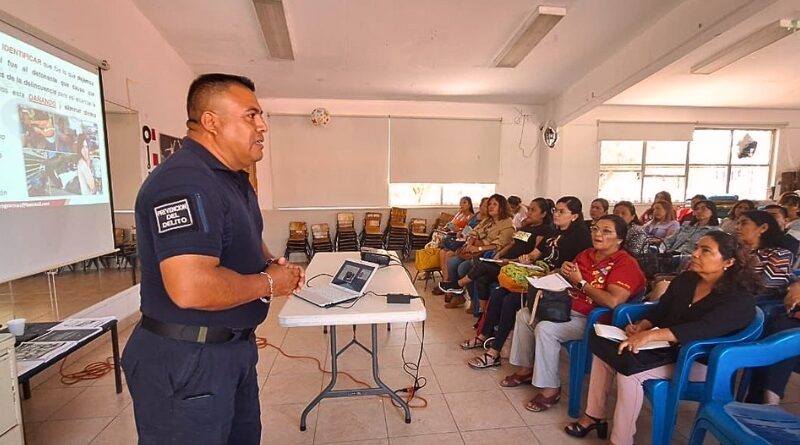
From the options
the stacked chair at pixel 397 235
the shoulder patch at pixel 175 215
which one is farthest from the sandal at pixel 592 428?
the stacked chair at pixel 397 235

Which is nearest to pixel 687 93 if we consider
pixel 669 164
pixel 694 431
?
pixel 669 164

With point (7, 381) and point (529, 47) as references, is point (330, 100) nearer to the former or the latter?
point (529, 47)

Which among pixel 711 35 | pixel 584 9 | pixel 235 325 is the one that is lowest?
pixel 235 325

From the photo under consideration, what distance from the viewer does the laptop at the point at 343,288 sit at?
6.46 feet

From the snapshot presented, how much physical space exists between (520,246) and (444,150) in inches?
155

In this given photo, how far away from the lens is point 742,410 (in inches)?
60.6

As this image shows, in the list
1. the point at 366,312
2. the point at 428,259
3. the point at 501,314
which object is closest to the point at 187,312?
the point at 366,312

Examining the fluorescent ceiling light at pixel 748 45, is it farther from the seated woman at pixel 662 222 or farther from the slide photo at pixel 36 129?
the slide photo at pixel 36 129

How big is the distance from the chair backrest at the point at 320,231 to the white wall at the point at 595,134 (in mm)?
4168

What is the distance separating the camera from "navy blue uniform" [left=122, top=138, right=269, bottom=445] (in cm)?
96

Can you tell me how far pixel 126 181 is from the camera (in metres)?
3.84

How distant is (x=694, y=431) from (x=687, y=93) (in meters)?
6.93

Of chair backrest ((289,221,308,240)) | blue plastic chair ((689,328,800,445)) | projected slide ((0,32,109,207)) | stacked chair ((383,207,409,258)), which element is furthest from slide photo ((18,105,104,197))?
stacked chair ((383,207,409,258))

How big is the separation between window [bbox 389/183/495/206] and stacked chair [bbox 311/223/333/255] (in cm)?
132
